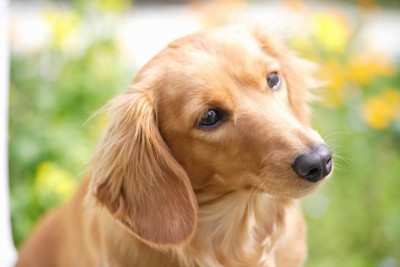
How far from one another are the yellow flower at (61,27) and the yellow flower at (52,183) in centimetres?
96

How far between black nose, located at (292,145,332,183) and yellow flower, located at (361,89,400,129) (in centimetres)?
195

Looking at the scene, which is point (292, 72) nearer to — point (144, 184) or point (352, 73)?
point (144, 184)

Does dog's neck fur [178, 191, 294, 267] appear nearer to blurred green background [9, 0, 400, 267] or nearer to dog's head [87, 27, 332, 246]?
dog's head [87, 27, 332, 246]

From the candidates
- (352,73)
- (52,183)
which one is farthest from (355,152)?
(52,183)

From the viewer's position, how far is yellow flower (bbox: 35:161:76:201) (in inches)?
159

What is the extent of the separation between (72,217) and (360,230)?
73.0 inches

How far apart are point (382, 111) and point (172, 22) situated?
9.66ft

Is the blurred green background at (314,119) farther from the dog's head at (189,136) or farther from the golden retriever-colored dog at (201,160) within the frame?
the dog's head at (189,136)

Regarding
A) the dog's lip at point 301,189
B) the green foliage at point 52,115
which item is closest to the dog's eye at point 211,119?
the dog's lip at point 301,189

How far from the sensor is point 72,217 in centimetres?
315

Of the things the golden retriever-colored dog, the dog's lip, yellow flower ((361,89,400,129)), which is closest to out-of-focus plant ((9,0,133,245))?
the golden retriever-colored dog

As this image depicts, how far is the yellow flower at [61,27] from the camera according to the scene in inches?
184

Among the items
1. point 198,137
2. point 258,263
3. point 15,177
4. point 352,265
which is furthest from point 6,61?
point 352,265

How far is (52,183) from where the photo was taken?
13.3 feet
